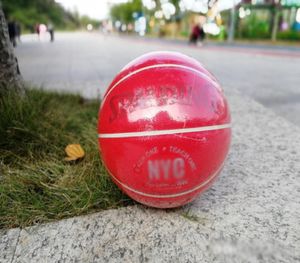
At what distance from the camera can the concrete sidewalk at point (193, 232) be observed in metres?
2.00

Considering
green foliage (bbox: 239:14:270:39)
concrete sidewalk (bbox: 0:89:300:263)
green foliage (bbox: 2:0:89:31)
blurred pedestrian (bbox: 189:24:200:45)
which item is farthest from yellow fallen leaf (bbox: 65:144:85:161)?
green foliage (bbox: 2:0:89:31)

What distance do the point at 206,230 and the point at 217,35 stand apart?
1405 inches

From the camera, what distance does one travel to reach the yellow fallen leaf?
3.05m

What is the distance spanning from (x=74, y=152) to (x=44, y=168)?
0.31 meters

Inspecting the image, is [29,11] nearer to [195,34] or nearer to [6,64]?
[195,34]

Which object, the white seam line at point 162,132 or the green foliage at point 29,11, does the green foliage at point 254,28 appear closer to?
the white seam line at point 162,132

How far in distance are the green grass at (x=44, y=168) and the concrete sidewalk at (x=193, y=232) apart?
0.47ft

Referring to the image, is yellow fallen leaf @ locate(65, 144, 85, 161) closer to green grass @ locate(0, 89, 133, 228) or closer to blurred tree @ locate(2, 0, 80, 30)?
green grass @ locate(0, 89, 133, 228)

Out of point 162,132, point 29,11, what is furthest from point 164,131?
point 29,11

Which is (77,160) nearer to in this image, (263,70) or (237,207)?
(237,207)

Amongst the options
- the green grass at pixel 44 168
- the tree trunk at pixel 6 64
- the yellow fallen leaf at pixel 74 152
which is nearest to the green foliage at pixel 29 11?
the tree trunk at pixel 6 64

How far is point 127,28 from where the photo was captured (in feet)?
266

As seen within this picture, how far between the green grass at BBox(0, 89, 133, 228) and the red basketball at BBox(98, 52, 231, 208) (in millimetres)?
409

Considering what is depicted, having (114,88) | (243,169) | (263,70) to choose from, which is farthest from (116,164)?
(263,70)
